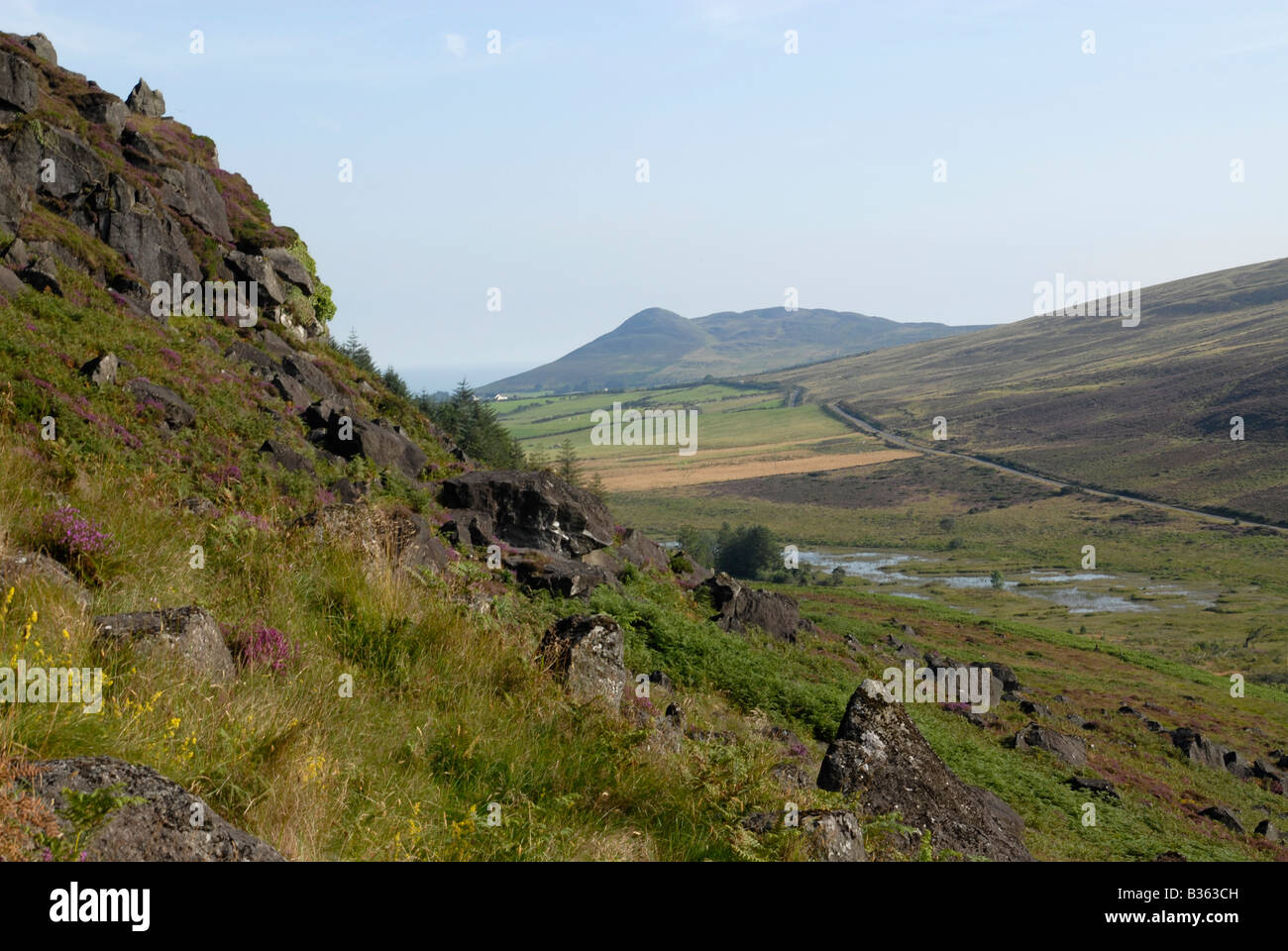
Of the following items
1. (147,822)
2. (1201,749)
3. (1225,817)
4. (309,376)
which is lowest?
(1201,749)

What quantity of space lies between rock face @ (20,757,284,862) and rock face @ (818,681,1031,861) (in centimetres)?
589

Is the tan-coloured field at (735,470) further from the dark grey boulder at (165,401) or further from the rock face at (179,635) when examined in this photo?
the rock face at (179,635)

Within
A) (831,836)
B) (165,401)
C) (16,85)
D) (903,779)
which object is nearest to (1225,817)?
(903,779)

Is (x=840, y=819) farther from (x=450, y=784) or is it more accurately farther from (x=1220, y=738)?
(x=1220, y=738)

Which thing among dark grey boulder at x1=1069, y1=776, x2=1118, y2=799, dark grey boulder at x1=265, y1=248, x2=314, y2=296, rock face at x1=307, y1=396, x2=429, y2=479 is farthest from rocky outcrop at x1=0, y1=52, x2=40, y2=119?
dark grey boulder at x1=1069, y1=776, x2=1118, y2=799

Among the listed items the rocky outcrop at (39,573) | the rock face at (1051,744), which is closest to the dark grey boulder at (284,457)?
the rocky outcrop at (39,573)

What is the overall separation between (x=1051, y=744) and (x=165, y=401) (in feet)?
78.4

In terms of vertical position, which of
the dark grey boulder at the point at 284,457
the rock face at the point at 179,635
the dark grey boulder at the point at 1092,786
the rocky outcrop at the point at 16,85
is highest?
the rocky outcrop at the point at 16,85

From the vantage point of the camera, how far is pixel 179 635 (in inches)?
198

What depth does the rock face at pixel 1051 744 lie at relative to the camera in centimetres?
2245

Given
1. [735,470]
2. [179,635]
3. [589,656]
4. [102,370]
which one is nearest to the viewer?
[179,635]

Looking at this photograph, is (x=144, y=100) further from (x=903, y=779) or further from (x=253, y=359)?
(x=903, y=779)

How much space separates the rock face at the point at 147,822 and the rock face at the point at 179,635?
1.48 meters
